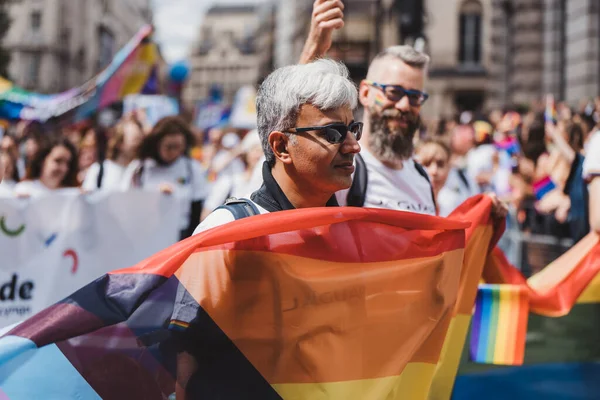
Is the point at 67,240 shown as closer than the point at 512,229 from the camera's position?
Yes

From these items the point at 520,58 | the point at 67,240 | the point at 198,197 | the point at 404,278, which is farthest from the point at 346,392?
the point at 520,58

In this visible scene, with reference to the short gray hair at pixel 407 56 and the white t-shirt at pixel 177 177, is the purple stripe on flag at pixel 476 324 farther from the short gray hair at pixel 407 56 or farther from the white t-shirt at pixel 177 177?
the white t-shirt at pixel 177 177

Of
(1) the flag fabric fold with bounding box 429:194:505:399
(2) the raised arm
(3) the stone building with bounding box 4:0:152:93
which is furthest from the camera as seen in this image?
(3) the stone building with bounding box 4:0:152:93

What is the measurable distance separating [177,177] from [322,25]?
3.50 meters

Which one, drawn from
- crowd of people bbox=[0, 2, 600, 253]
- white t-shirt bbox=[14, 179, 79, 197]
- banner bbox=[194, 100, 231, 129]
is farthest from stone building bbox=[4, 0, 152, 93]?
white t-shirt bbox=[14, 179, 79, 197]

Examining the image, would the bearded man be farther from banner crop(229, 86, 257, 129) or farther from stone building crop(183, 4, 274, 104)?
stone building crop(183, 4, 274, 104)

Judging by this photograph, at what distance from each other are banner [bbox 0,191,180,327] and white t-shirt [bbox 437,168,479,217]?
2103 mm

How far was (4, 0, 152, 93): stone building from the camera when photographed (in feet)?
204

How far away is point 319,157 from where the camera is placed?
7.75 ft

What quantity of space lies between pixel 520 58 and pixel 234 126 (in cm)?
779

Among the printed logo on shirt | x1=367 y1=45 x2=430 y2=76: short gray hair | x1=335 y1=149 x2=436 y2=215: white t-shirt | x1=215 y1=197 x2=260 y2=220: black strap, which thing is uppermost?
x1=367 y1=45 x2=430 y2=76: short gray hair

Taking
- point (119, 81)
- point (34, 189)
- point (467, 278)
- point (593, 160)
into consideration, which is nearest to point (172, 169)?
point (34, 189)

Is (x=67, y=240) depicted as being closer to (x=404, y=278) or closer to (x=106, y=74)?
(x=404, y=278)

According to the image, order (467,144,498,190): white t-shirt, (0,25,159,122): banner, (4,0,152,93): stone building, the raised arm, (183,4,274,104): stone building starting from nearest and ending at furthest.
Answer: the raised arm
(467,144,498,190): white t-shirt
(0,25,159,122): banner
(4,0,152,93): stone building
(183,4,274,104): stone building
